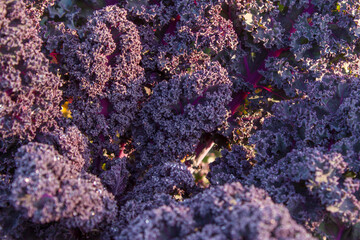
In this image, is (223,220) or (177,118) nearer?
(223,220)

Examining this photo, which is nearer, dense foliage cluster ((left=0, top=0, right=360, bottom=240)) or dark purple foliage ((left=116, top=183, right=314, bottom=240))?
dark purple foliage ((left=116, top=183, right=314, bottom=240))

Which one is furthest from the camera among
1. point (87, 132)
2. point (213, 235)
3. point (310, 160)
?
point (87, 132)

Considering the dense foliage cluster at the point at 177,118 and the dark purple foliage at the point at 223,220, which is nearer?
the dark purple foliage at the point at 223,220

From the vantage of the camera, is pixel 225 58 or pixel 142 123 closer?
pixel 142 123

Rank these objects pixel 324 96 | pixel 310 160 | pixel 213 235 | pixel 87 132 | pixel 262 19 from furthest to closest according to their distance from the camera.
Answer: pixel 262 19 → pixel 87 132 → pixel 324 96 → pixel 310 160 → pixel 213 235

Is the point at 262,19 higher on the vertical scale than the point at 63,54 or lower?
higher

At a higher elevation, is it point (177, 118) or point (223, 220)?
point (177, 118)

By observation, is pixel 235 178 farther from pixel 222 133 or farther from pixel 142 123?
pixel 142 123

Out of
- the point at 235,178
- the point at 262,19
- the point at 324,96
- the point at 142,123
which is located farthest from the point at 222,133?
the point at 262,19
